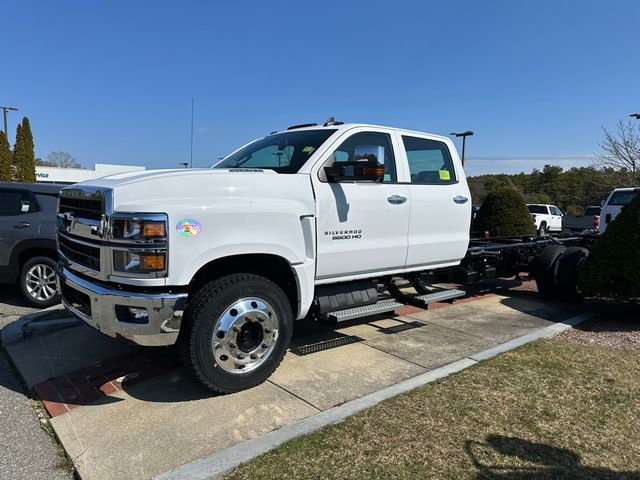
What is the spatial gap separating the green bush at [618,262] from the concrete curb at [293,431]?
254 cm

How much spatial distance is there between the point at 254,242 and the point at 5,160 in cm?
4259

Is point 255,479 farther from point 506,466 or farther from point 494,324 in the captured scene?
point 494,324

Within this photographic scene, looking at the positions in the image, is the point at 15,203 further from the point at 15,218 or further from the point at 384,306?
the point at 384,306

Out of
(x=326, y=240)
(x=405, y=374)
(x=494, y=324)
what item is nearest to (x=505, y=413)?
(x=405, y=374)

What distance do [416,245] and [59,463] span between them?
379 centimetres

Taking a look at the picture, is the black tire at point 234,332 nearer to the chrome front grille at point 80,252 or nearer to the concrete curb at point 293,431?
the concrete curb at point 293,431

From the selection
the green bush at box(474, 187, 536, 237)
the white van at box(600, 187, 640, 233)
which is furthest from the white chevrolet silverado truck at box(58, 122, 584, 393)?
the green bush at box(474, 187, 536, 237)

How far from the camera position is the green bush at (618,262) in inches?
252

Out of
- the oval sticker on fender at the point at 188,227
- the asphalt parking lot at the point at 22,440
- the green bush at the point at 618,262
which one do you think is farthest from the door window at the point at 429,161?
the asphalt parking lot at the point at 22,440

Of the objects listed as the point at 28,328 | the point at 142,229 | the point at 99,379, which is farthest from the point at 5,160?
the point at 142,229

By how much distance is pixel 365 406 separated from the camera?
12.3ft

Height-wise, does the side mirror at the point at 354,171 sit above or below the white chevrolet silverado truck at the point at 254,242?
above

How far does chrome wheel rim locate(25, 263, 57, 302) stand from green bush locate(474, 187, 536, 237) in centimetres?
1220

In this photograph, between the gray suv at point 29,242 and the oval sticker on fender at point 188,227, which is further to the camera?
the gray suv at point 29,242
